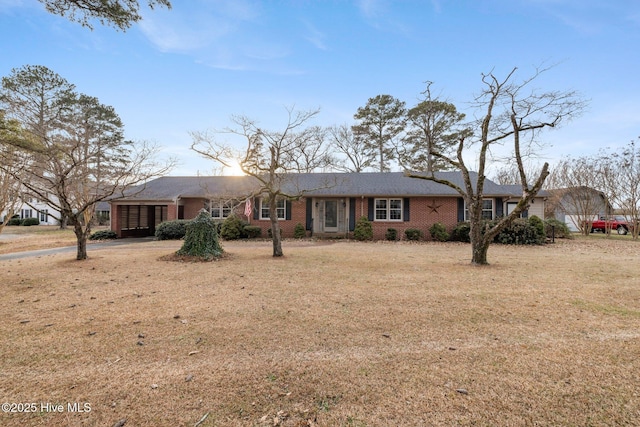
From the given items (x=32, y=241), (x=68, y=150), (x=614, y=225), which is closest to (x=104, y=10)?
(x=68, y=150)

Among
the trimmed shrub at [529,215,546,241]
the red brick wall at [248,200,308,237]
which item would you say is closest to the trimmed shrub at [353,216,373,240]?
the red brick wall at [248,200,308,237]

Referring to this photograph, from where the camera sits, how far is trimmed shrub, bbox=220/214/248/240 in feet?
52.2

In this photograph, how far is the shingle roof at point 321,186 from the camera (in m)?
16.6

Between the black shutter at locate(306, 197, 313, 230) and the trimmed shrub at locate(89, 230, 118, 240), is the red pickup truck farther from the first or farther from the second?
the trimmed shrub at locate(89, 230, 118, 240)

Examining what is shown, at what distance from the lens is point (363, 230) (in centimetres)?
1598

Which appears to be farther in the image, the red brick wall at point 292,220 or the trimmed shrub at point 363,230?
the red brick wall at point 292,220

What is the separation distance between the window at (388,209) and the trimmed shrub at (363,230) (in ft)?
3.44

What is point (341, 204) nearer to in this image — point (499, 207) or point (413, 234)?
point (413, 234)

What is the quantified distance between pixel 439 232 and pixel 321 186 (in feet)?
23.4

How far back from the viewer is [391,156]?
27266 mm

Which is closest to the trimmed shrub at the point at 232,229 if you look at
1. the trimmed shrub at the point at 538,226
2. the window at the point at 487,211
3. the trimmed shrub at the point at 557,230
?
the window at the point at 487,211

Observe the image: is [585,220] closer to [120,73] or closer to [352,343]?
[352,343]

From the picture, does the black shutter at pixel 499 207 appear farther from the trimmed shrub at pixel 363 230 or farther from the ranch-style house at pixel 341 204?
the trimmed shrub at pixel 363 230

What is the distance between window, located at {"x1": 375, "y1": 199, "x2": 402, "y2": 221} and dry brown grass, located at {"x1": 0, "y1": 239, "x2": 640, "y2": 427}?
34.8 feet
